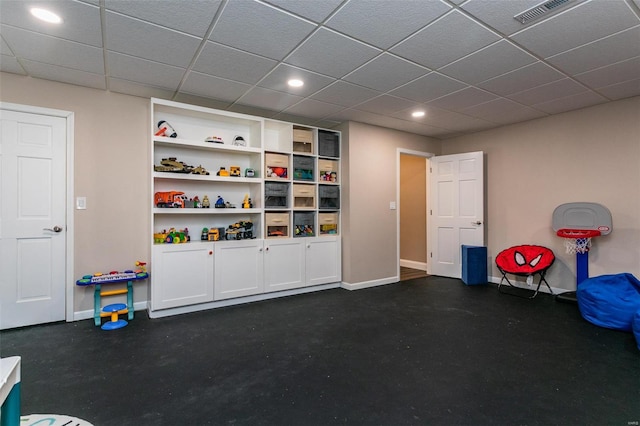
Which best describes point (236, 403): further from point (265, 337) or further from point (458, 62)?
point (458, 62)

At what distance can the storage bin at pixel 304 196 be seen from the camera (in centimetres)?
441

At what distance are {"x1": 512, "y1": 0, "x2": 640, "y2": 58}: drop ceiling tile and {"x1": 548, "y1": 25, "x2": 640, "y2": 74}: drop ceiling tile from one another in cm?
10

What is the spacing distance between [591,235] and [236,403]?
421cm

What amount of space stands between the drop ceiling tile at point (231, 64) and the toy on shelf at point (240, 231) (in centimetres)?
176

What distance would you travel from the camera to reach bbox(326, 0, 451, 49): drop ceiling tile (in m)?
2.06

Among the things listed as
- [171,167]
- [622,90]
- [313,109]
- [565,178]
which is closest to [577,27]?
[622,90]

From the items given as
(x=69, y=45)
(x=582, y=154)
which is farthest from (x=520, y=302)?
(x=69, y=45)

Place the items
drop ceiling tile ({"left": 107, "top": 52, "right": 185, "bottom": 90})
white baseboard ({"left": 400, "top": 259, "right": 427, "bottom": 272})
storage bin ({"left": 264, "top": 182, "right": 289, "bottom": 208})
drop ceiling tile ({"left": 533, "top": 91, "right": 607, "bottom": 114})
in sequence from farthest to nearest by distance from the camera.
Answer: white baseboard ({"left": 400, "top": 259, "right": 427, "bottom": 272}) → storage bin ({"left": 264, "top": 182, "right": 289, "bottom": 208}) → drop ceiling tile ({"left": 533, "top": 91, "right": 607, "bottom": 114}) → drop ceiling tile ({"left": 107, "top": 52, "right": 185, "bottom": 90})

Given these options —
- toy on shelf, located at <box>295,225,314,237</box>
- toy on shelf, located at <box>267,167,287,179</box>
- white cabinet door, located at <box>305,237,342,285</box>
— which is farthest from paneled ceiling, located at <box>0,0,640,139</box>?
white cabinet door, located at <box>305,237,342,285</box>

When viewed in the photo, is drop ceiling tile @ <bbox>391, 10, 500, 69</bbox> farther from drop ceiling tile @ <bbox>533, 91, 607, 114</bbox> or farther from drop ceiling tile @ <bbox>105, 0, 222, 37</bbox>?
drop ceiling tile @ <bbox>533, 91, 607, 114</bbox>

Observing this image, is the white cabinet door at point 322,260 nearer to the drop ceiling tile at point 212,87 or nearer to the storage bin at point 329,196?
the storage bin at point 329,196

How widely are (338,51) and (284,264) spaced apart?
2669 mm

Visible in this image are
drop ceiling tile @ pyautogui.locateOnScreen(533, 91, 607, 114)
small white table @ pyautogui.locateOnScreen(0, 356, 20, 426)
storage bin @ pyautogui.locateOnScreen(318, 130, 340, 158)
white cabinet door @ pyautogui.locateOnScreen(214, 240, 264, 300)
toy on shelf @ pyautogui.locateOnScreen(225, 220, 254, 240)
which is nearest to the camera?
A: small white table @ pyautogui.locateOnScreen(0, 356, 20, 426)

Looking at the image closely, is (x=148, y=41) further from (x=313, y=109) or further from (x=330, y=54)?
(x=313, y=109)
